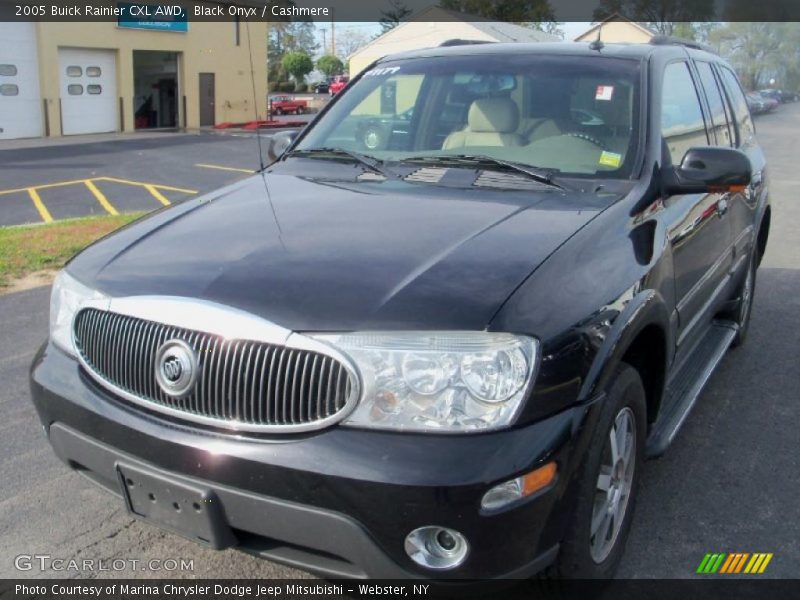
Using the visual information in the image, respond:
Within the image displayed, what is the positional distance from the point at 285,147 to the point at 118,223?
19.3 ft

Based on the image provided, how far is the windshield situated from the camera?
359 cm

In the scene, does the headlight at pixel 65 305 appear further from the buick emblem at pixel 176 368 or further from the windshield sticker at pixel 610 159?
the windshield sticker at pixel 610 159

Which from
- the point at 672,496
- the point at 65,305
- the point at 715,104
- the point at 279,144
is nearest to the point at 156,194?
the point at 279,144

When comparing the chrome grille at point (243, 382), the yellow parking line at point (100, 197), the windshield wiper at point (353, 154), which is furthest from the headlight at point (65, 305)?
the yellow parking line at point (100, 197)

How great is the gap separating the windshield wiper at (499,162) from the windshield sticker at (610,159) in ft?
0.74

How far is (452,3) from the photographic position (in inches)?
2434

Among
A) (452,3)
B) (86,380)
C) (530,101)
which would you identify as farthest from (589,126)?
(452,3)

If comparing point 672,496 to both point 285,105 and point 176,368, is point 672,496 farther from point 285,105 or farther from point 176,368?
point 285,105

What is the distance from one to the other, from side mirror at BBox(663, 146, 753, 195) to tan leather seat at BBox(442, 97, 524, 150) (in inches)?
28.5

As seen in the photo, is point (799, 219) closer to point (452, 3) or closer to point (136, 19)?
point (136, 19)

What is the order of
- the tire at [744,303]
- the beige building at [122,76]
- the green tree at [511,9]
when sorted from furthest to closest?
the green tree at [511,9] → the beige building at [122,76] → the tire at [744,303]

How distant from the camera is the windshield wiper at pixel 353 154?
3688 mm

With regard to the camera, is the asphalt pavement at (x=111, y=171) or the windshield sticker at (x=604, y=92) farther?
the asphalt pavement at (x=111, y=171)

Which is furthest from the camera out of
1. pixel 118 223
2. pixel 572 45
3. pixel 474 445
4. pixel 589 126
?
pixel 118 223
